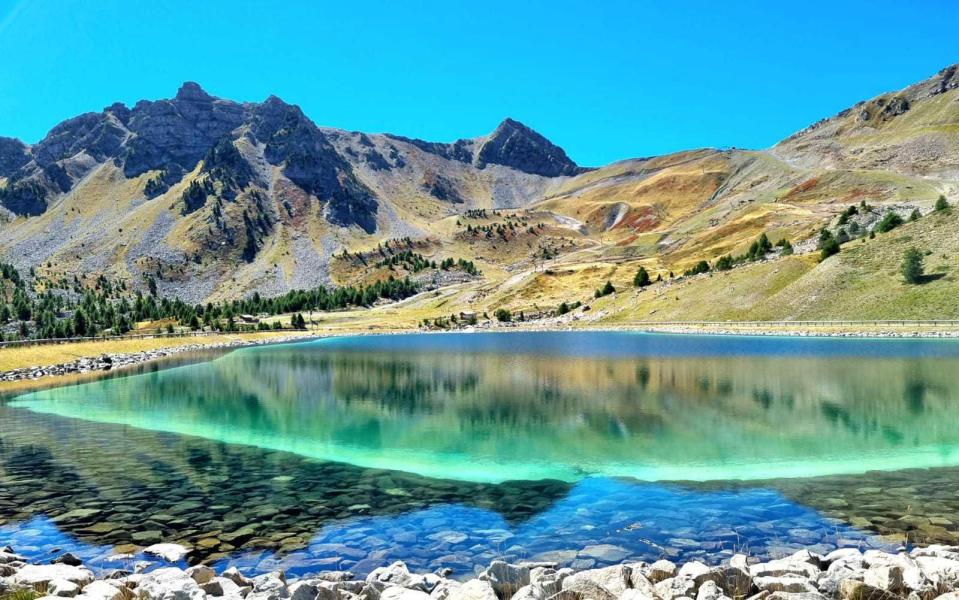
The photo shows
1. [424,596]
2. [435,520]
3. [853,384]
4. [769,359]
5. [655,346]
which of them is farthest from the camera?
[655,346]

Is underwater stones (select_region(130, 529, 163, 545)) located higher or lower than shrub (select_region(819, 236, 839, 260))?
lower

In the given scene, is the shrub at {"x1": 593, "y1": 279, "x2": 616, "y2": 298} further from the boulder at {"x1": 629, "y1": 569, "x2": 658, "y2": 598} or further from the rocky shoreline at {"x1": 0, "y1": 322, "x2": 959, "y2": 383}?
the boulder at {"x1": 629, "y1": 569, "x2": 658, "y2": 598}

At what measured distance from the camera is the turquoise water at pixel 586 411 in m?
22.6

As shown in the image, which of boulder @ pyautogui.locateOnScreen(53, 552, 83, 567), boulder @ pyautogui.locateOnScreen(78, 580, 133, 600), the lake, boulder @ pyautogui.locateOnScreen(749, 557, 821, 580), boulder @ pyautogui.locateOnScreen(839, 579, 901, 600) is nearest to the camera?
boulder @ pyautogui.locateOnScreen(839, 579, 901, 600)

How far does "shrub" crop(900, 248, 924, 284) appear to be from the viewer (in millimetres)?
84562

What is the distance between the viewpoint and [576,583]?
10.3 meters

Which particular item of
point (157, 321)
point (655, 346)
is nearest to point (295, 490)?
point (655, 346)

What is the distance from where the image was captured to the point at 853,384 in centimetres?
3966

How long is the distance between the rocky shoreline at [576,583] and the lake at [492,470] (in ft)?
6.05

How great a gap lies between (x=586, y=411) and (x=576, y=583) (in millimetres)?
23046

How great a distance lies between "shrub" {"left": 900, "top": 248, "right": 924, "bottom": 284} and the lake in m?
45.6

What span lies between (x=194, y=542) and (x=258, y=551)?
186cm

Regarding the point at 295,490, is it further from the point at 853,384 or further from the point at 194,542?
the point at 853,384

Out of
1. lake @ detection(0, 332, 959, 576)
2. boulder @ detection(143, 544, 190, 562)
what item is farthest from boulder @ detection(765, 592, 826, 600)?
boulder @ detection(143, 544, 190, 562)
